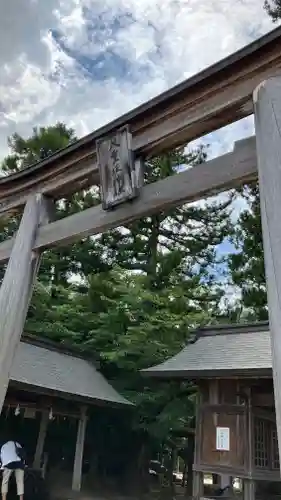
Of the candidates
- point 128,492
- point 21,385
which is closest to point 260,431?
point 21,385

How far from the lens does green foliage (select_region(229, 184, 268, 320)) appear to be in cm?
1261

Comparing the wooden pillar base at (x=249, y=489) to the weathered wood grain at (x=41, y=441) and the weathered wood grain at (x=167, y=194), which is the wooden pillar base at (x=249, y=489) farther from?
the weathered wood grain at (x=167, y=194)

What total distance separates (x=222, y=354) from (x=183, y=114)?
736cm

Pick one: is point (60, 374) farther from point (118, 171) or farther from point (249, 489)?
point (118, 171)

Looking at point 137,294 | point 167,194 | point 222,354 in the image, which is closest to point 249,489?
point 222,354

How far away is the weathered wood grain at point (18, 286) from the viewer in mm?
3346

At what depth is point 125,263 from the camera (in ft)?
56.4

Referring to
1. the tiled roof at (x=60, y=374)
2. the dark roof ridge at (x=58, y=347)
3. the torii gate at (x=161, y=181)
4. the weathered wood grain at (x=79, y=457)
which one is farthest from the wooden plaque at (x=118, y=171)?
the weathered wood grain at (x=79, y=457)

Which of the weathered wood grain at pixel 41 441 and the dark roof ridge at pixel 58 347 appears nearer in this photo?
the weathered wood grain at pixel 41 441

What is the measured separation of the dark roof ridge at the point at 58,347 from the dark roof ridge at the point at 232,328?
3.94 m

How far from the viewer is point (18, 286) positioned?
3.53 meters

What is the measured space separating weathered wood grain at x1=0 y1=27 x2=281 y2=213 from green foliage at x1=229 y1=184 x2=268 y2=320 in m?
9.45

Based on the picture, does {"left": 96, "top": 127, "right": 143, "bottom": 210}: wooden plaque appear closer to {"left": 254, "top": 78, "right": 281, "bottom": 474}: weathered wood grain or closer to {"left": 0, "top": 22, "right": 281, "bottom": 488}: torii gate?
{"left": 0, "top": 22, "right": 281, "bottom": 488}: torii gate

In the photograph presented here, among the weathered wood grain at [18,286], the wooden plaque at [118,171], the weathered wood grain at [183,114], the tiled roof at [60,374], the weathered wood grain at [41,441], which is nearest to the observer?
the weathered wood grain at [183,114]
